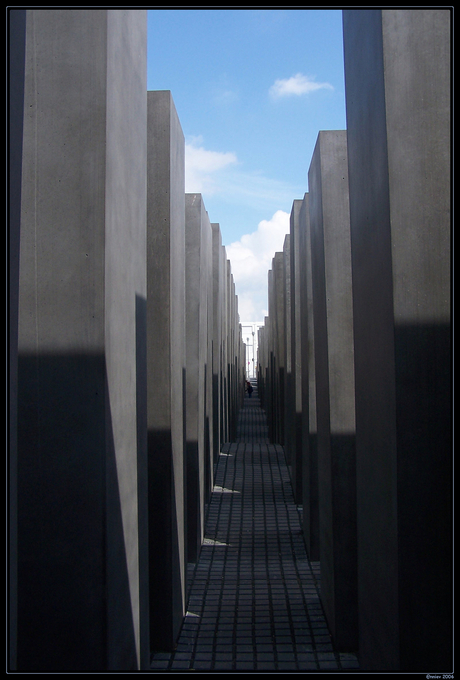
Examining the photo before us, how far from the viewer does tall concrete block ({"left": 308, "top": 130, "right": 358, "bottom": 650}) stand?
523 cm

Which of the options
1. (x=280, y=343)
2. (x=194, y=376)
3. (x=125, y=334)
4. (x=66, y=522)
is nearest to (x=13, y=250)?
(x=125, y=334)

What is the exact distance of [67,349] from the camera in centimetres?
289

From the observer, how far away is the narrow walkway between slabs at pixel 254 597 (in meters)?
4.94

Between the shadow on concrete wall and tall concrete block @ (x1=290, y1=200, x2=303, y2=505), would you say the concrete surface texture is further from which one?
tall concrete block @ (x1=290, y1=200, x2=303, y2=505)

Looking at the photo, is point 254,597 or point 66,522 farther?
point 254,597

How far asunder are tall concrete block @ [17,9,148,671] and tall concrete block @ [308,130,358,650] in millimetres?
2779

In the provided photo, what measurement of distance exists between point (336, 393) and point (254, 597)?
2472 millimetres

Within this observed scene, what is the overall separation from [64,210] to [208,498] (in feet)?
26.0

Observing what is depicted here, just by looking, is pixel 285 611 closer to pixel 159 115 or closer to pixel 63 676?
pixel 63 676

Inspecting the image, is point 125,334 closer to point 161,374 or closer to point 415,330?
point 415,330

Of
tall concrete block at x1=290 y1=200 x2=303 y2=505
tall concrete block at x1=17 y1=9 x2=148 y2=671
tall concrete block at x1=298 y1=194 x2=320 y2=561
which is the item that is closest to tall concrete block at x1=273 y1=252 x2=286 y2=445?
tall concrete block at x1=290 y1=200 x2=303 y2=505

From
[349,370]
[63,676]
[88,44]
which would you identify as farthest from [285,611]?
[88,44]

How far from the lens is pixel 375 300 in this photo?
10.7 ft

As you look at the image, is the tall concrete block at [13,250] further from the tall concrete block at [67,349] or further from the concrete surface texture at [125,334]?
the tall concrete block at [67,349]
